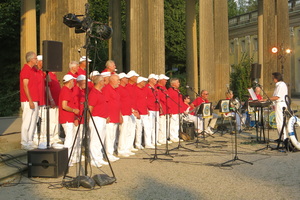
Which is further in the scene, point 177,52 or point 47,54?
point 177,52

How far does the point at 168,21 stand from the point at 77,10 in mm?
29557

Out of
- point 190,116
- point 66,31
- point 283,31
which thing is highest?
point 283,31

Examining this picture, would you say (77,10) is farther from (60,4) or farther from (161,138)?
(161,138)

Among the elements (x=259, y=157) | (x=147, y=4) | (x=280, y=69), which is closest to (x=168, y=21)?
(x=280, y=69)

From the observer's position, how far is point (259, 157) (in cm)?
1157

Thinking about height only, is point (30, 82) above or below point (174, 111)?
above

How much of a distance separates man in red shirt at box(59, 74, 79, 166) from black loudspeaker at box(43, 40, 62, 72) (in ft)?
3.13

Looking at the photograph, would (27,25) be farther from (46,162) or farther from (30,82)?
(46,162)

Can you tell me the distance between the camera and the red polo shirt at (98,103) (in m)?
10.0

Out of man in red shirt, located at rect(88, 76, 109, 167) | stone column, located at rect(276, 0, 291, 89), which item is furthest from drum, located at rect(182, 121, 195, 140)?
stone column, located at rect(276, 0, 291, 89)

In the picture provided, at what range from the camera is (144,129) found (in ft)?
44.8

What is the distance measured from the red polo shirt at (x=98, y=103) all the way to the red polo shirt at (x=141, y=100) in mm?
2926

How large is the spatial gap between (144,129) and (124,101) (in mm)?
1803

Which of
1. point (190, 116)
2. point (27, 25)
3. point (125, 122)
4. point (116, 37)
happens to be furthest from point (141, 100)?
point (116, 37)
